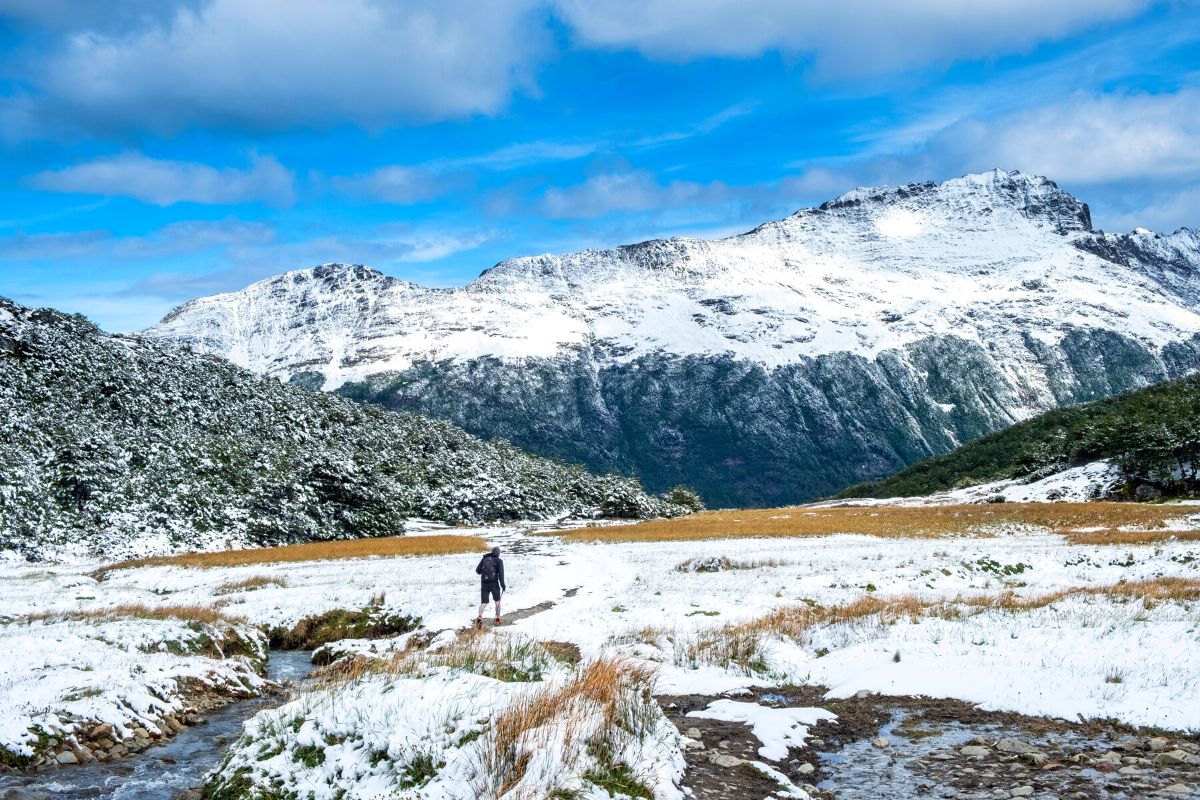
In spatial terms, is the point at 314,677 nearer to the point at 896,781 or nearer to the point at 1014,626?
the point at 896,781

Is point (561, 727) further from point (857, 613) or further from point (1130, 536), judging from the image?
point (1130, 536)

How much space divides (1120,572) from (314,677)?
29030mm

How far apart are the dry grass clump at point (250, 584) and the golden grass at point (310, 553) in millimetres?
13461

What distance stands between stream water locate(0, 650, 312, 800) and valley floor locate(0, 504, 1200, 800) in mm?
577

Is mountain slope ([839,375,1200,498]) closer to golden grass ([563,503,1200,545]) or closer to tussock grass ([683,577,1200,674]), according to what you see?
golden grass ([563,503,1200,545])

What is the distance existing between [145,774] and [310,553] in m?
50.9

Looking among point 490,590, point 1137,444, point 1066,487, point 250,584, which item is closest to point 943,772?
point 490,590

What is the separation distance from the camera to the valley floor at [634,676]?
9281 millimetres

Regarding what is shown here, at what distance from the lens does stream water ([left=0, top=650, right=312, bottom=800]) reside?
12.0 metres

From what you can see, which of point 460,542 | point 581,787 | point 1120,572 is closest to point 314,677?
point 581,787

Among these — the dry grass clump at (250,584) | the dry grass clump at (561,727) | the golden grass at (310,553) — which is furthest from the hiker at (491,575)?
the golden grass at (310,553)

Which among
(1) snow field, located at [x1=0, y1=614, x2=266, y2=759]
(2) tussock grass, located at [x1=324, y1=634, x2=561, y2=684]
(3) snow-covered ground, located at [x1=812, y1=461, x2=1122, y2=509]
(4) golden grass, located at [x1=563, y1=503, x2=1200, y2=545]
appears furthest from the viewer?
(3) snow-covered ground, located at [x1=812, y1=461, x2=1122, y2=509]

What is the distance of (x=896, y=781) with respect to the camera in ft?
32.5

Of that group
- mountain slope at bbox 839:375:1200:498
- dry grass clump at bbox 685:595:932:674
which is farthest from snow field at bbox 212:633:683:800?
mountain slope at bbox 839:375:1200:498
